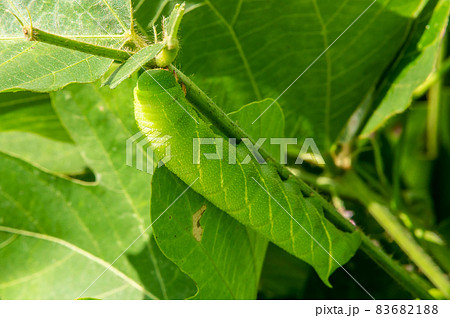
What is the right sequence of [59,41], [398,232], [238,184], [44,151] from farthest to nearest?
[44,151], [398,232], [238,184], [59,41]

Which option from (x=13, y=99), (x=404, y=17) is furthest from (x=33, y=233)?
(x=404, y=17)

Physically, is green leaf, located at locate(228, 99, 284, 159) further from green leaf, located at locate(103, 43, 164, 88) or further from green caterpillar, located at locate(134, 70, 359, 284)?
green leaf, located at locate(103, 43, 164, 88)

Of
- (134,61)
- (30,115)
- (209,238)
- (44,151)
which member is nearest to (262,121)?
(209,238)

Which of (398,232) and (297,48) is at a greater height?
(297,48)

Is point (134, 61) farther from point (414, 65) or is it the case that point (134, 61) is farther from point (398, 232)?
point (398, 232)

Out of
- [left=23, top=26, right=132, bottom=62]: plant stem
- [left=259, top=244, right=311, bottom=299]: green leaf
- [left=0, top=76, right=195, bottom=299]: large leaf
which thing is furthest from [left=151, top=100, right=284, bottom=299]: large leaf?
[left=259, top=244, right=311, bottom=299]: green leaf

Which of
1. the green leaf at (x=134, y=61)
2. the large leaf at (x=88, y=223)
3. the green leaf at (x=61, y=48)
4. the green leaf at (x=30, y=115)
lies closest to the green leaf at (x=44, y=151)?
the green leaf at (x=30, y=115)
